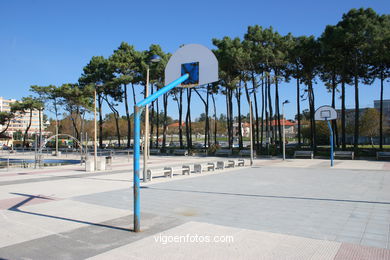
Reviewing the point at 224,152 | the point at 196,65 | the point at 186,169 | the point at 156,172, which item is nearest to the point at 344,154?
the point at 224,152

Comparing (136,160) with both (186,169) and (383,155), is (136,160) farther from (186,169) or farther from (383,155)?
(383,155)

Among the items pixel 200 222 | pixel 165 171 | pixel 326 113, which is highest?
pixel 326 113

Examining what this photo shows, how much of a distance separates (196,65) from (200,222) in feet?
12.2

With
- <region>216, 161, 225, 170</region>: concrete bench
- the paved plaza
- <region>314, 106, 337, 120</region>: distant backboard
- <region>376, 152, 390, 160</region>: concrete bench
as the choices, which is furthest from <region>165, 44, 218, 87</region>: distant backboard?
<region>376, 152, 390, 160</region>: concrete bench

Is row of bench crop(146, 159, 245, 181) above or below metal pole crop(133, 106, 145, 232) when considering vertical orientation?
below

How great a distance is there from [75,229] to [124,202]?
2.90 meters

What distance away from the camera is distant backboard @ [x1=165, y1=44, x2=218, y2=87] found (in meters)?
7.38

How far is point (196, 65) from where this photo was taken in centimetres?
759

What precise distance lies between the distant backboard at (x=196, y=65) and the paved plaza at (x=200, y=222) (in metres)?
3.32

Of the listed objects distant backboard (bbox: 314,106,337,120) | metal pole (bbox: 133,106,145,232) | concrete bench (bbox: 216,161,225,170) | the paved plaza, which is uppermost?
distant backboard (bbox: 314,106,337,120)

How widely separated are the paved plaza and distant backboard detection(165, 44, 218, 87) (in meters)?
3.32

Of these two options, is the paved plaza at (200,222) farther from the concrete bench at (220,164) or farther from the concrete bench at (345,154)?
the concrete bench at (345,154)

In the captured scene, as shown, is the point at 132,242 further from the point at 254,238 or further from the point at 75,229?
the point at 254,238

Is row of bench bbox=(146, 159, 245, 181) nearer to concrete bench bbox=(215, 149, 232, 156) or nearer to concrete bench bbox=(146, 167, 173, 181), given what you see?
concrete bench bbox=(146, 167, 173, 181)
